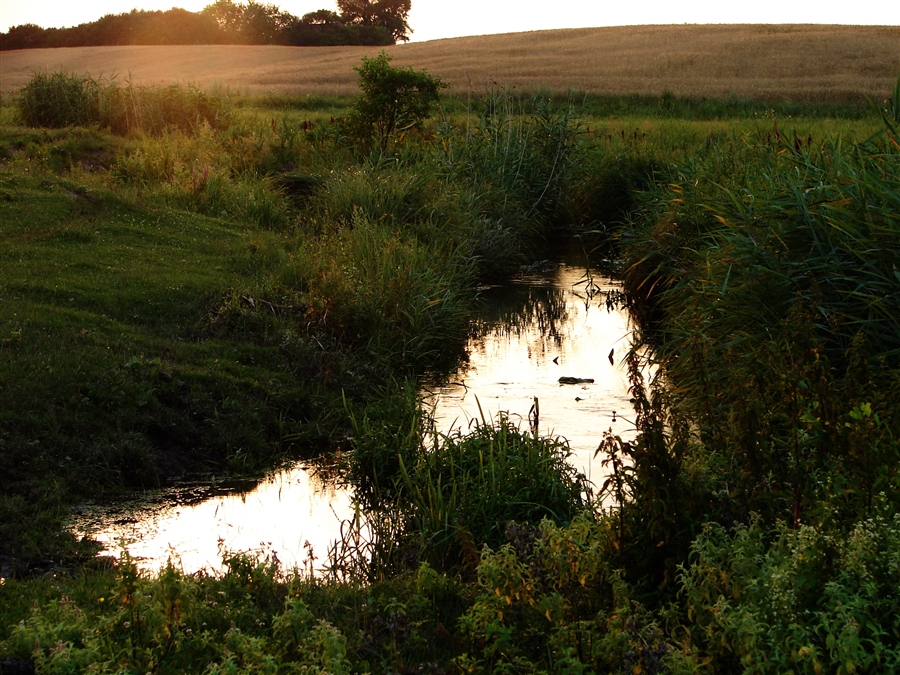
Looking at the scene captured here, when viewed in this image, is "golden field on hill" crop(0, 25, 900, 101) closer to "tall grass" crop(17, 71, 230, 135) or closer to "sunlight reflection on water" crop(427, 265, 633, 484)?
"tall grass" crop(17, 71, 230, 135)

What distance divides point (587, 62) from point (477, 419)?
125 ft

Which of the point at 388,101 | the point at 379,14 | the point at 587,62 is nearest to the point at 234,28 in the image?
the point at 379,14

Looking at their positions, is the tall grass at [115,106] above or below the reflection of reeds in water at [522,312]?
above

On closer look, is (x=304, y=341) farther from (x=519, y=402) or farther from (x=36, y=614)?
(x=36, y=614)

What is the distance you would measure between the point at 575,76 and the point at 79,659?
37.3m

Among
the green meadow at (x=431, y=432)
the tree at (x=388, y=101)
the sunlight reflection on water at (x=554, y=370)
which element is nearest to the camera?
the green meadow at (x=431, y=432)

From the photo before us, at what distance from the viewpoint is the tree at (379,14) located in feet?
235

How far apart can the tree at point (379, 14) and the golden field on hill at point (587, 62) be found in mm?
15475

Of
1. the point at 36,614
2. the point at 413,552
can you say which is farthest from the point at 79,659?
the point at 413,552

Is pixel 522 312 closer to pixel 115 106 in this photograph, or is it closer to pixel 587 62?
pixel 115 106

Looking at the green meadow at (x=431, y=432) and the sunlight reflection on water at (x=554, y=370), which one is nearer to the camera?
the green meadow at (x=431, y=432)

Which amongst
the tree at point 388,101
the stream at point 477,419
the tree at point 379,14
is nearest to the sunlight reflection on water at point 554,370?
the stream at point 477,419

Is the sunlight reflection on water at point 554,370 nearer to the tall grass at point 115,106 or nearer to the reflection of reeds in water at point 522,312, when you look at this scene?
the reflection of reeds in water at point 522,312

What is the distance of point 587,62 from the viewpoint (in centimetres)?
4231
